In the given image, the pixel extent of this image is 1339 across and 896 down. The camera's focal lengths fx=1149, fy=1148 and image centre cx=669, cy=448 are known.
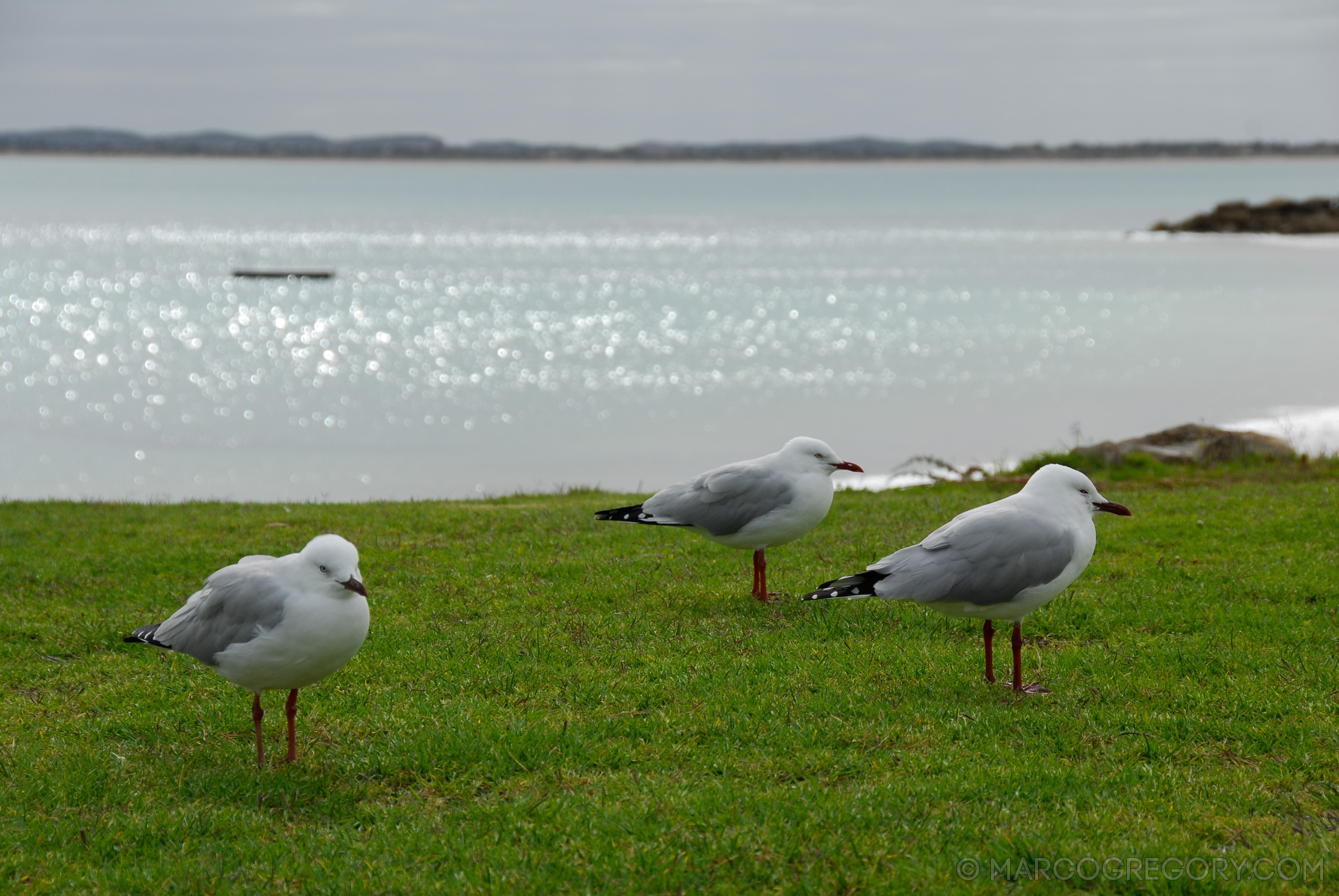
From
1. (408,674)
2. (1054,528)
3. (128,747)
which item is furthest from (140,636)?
(1054,528)

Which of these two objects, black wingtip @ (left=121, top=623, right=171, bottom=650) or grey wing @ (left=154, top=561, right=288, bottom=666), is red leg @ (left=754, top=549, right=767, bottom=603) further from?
black wingtip @ (left=121, top=623, right=171, bottom=650)

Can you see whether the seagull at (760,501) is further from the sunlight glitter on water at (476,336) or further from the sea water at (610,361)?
the sunlight glitter on water at (476,336)

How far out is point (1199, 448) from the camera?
18016 millimetres

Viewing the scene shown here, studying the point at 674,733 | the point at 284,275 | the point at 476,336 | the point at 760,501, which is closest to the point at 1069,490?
the point at 760,501

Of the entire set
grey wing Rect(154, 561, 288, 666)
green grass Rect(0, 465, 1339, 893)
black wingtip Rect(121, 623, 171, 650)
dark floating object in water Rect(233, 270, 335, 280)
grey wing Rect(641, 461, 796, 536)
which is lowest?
green grass Rect(0, 465, 1339, 893)

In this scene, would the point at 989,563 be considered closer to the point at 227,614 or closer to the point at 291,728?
the point at 291,728

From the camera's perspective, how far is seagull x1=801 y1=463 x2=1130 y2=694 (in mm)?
7266

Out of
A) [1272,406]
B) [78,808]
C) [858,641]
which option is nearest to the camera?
[78,808]

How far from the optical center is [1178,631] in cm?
888

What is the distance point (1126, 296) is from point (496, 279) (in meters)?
36.7

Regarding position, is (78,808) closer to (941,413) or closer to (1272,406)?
(941,413)

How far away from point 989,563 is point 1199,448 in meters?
12.4

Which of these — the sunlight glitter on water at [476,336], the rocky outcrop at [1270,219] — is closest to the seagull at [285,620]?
the sunlight glitter on water at [476,336]

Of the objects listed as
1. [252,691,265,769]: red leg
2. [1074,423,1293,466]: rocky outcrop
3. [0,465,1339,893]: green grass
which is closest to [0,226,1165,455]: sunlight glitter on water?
[1074,423,1293,466]: rocky outcrop
